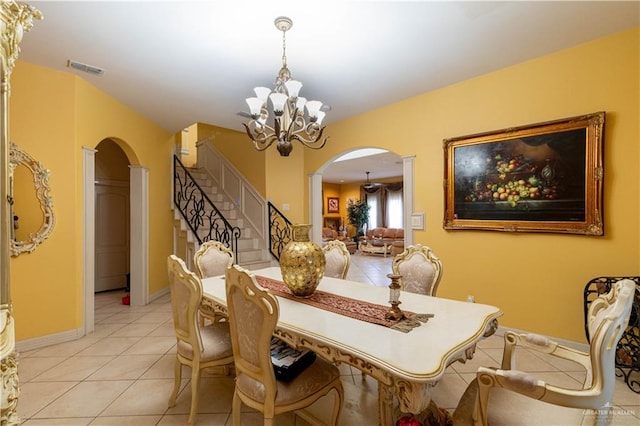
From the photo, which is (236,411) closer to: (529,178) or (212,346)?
(212,346)

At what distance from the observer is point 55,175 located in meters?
2.95

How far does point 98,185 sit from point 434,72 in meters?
5.45

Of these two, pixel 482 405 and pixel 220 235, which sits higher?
pixel 220 235

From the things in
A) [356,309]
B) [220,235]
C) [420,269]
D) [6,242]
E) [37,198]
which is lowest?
[356,309]

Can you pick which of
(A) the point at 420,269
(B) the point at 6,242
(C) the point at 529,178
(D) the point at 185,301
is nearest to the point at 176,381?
(D) the point at 185,301

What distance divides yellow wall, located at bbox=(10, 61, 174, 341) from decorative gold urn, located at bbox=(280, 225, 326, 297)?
2.65 metres

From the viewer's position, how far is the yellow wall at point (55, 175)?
2.78m

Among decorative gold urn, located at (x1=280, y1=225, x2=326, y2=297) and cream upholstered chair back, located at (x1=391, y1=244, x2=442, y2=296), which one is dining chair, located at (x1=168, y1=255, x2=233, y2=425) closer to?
decorative gold urn, located at (x1=280, y1=225, x2=326, y2=297)

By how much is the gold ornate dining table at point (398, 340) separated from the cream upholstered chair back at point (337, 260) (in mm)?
948

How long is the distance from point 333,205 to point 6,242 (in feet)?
39.6

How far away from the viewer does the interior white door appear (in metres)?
4.92

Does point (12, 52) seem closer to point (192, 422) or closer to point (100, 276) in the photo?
point (192, 422)

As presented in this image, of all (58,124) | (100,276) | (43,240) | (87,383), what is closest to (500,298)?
(87,383)

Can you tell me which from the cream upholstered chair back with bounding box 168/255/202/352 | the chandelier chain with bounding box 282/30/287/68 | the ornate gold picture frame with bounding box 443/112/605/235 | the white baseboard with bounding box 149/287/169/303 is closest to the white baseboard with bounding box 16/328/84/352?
the white baseboard with bounding box 149/287/169/303
